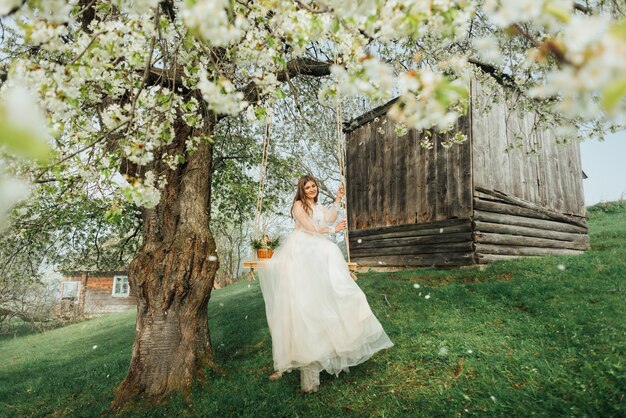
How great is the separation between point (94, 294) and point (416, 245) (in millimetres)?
25425

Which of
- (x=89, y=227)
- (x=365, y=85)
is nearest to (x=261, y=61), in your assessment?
(x=365, y=85)

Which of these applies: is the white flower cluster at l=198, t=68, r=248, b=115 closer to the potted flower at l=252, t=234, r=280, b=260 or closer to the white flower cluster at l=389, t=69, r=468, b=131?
the white flower cluster at l=389, t=69, r=468, b=131

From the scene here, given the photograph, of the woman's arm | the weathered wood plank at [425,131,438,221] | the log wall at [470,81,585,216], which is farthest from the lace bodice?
the weathered wood plank at [425,131,438,221]

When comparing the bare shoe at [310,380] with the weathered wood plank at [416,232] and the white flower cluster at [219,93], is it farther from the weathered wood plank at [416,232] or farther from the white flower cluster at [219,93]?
the weathered wood plank at [416,232]

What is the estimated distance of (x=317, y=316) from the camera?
197 inches

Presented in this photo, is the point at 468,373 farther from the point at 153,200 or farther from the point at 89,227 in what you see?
the point at 89,227

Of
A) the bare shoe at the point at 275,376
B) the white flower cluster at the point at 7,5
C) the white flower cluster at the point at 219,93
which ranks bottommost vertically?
the bare shoe at the point at 275,376

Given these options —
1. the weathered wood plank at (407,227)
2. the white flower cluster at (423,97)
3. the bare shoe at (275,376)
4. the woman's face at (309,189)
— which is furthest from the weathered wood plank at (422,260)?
the white flower cluster at (423,97)

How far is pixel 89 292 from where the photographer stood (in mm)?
29125

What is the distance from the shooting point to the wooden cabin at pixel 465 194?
10.5 m

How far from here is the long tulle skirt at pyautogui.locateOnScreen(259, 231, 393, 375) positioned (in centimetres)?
493

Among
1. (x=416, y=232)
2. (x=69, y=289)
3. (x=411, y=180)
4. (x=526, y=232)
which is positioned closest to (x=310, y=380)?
(x=416, y=232)

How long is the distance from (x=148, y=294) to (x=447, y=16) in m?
5.34

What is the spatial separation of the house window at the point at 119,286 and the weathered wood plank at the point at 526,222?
25849 mm
